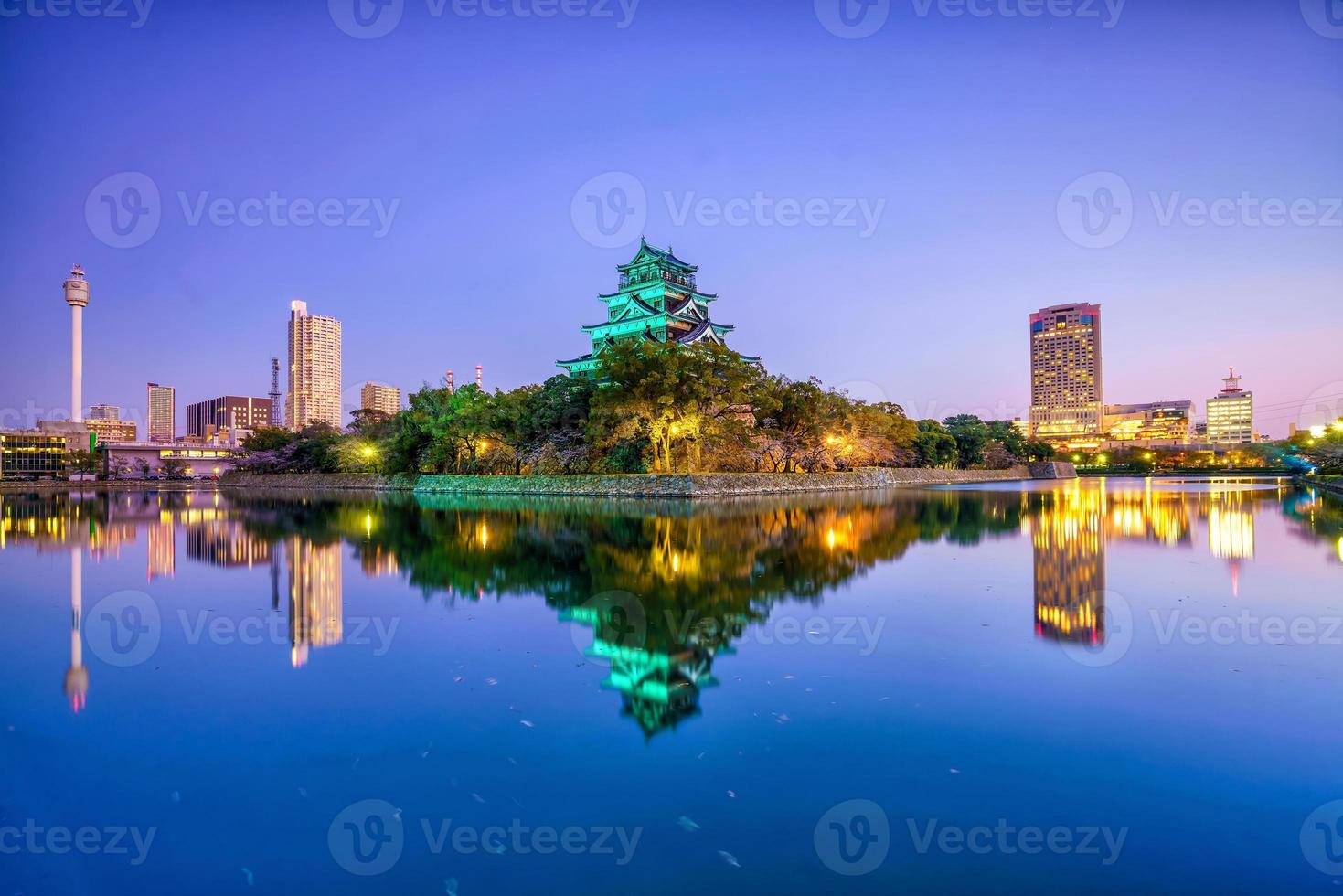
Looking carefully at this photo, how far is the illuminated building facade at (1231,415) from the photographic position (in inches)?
5739

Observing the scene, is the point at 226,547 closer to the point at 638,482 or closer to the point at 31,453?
the point at 638,482

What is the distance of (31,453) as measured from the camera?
76.7 m

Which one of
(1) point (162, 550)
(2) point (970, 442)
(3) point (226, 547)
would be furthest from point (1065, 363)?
(1) point (162, 550)

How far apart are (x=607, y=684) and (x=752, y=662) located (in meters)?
1.33

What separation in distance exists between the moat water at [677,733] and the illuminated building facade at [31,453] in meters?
90.4

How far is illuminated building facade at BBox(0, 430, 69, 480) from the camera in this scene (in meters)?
75.4

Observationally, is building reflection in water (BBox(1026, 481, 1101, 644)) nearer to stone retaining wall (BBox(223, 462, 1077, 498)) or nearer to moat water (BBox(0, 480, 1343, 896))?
moat water (BBox(0, 480, 1343, 896))

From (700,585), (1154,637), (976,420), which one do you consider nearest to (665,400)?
(700,585)

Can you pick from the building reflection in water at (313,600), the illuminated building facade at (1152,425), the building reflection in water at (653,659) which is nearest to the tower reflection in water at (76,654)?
the building reflection in water at (313,600)

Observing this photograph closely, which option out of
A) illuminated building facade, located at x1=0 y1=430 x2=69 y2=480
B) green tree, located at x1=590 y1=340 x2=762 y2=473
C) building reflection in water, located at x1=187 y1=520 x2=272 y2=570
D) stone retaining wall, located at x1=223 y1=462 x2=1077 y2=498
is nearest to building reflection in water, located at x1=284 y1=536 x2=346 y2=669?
building reflection in water, located at x1=187 y1=520 x2=272 y2=570

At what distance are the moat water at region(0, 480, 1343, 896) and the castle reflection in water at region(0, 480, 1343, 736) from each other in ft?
0.34

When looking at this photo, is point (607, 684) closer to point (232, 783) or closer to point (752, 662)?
point (752, 662)

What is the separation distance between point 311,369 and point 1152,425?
197463 millimetres

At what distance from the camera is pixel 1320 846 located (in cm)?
323
